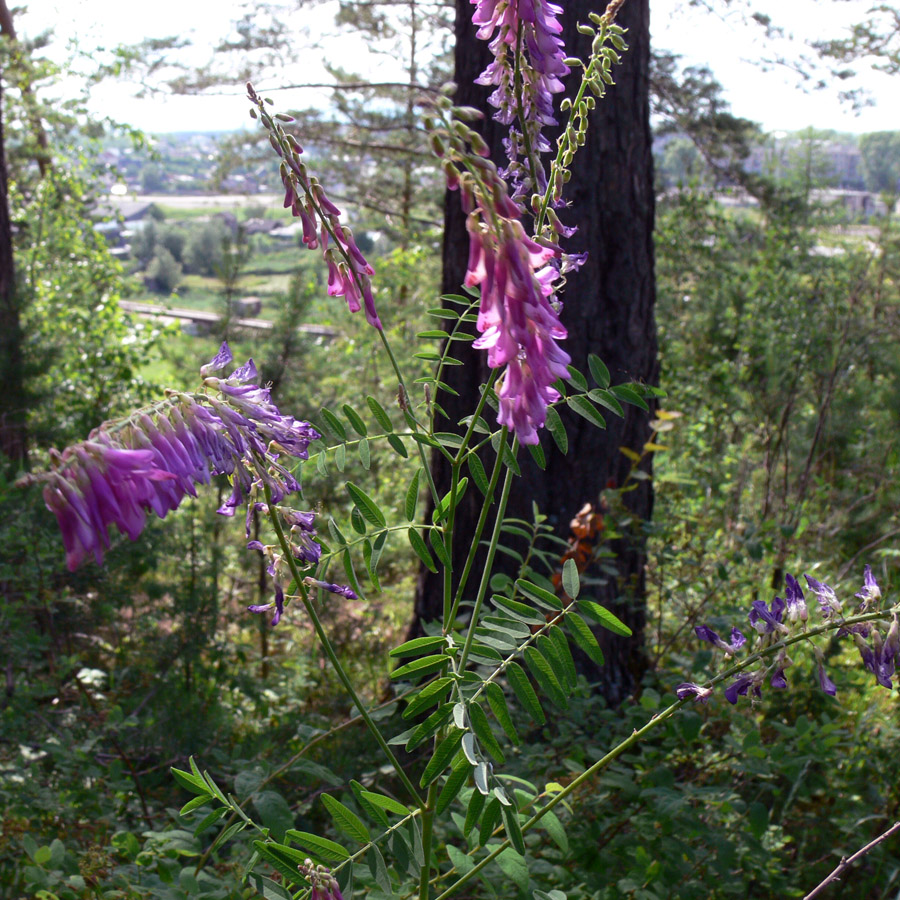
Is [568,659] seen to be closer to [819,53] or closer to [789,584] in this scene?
[789,584]

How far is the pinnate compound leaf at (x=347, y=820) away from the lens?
4.02ft

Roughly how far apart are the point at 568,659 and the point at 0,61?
25.1 feet

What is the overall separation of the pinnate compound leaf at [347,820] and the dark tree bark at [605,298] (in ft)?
6.39

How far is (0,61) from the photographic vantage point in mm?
6770

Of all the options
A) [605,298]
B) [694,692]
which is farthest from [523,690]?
[605,298]

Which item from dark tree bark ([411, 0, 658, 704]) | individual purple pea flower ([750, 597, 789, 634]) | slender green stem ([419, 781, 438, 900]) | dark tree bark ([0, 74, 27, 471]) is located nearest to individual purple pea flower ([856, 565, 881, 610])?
individual purple pea flower ([750, 597, 789, 634])

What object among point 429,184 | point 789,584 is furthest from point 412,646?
point 429,184

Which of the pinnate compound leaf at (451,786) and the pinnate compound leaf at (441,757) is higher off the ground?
the pinnate compound leaf at (441,757)

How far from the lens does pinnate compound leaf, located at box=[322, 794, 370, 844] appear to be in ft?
4.02

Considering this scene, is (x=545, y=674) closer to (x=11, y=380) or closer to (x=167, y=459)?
(x=167, y=459)

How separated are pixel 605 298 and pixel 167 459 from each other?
2569 millimetres

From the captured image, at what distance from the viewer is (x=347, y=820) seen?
1.25m

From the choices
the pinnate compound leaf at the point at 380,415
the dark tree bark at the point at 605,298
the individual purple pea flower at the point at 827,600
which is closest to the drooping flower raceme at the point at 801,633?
the individual purple pea flower at the point at 827,600

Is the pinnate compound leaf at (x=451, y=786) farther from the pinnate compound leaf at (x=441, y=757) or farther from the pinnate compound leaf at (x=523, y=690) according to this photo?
the pinnate compound leaf at (x=523, y=690)
